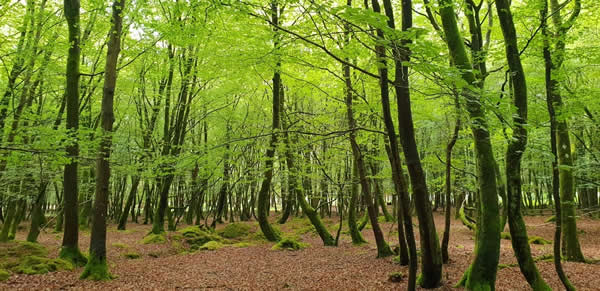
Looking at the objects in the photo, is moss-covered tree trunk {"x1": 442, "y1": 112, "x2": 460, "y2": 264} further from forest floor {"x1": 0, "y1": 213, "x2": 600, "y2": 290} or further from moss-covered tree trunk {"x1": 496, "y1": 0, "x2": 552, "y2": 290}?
moss-covered tree trunk {"x1": 496, "y1": 0, "x2": 552, "y2": 290}

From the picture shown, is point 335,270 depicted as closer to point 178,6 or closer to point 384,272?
point 384,272

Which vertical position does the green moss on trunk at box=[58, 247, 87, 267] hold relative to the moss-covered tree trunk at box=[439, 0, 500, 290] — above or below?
below

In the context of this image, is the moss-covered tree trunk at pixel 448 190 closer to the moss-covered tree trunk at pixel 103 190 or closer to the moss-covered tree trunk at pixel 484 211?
the moss-covered tree trunk at pixel 484 211

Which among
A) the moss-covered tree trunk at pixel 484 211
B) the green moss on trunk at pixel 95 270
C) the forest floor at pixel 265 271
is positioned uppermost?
the moss-covered tree trunk at pixel 484 211

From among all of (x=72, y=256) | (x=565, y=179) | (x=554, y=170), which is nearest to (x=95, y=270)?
(x=72, y=256)

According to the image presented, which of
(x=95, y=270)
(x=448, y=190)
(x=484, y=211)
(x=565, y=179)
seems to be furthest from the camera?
(x=565, y=179)

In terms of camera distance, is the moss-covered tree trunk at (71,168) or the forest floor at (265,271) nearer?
the forest floor at (265,271)

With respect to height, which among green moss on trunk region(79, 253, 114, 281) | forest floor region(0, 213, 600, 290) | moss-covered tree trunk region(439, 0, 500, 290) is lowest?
forest floor region(0, 213, 600, 290)

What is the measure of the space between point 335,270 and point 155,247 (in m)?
9.12

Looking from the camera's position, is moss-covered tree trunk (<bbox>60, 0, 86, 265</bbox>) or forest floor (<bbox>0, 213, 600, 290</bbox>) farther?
moss-covered tree trunk (<bbox>60, 0, 86, 265</bbox>)

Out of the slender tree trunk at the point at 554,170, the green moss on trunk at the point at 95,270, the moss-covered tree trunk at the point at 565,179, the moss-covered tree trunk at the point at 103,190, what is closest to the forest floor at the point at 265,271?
the green moss on trunk at the point at 95,270

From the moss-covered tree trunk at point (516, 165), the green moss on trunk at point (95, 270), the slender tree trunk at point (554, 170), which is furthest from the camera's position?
the green moss on trunk at point (95, 270)

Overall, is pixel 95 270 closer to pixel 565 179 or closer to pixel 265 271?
pixel 265 271

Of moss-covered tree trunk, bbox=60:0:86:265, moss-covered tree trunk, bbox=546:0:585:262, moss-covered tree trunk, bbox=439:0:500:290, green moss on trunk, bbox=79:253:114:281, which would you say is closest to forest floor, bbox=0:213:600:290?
green moss on trunk, bbox=79:253:114:281
